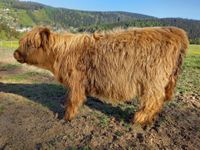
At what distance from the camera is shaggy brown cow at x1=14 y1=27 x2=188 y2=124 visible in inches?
278

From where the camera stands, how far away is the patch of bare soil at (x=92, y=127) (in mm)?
6898

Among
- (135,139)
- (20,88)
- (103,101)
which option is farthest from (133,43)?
(20,88)

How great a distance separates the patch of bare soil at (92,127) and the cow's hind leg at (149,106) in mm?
179

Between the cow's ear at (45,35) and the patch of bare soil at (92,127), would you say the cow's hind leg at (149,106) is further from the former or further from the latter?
the cow's ear at (45,35)

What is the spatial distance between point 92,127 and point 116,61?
1.45m

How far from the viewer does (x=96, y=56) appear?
300 inches

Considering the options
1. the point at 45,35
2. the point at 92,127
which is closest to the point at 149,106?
the point at 92,127

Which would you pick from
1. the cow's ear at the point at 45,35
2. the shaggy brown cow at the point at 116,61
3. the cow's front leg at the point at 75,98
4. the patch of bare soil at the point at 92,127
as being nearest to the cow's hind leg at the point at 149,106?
the shaggy brown cow at the point at 116,61

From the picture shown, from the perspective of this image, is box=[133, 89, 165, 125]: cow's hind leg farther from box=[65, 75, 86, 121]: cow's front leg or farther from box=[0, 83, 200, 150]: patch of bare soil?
box=[65, 75, 86, 121]: cow's front leg

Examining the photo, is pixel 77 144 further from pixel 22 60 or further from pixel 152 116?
pixel 22 60

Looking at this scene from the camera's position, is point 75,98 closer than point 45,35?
Yes

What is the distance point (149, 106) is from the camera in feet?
23.7

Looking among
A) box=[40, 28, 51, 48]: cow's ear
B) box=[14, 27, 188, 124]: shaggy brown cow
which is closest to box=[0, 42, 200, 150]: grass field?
box=[14, 27, 188, 124]: shaggy brown cow

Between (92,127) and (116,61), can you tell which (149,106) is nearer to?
(116,61)
